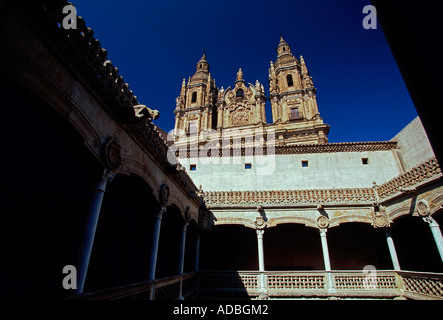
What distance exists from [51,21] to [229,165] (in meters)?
14.9

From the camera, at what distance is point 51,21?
132 inches

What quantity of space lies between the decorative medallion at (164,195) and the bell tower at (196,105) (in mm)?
26345

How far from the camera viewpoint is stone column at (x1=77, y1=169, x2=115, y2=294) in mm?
4125

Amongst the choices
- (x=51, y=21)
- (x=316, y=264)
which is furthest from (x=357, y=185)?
(x=51, y=21)

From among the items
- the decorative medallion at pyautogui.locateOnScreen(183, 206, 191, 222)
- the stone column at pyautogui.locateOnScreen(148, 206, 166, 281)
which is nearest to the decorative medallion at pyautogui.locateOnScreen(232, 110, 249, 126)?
the decorative medallion at pyautogui.locateOnScreen(183, 206, 191, 222)

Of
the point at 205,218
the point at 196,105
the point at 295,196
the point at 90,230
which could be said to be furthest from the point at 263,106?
the point at 90,230

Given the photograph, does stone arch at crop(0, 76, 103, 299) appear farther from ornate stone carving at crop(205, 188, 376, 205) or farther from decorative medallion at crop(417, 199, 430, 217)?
decorative medallion at crop(417, 199, 430, 217)

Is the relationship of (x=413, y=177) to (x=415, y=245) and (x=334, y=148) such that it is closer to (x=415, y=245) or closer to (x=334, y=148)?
(x=415, y=245)

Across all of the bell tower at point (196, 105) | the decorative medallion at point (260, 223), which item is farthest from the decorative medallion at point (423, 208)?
the bell tower at point (196, 105)

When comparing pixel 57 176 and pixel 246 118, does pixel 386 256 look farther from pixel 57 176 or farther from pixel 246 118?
pixel 246 118

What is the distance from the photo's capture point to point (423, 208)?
31.7 ft

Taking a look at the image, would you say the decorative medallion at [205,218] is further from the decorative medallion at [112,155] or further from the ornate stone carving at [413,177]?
the ornate stone carving at [413,177]

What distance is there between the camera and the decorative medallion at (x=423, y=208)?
9531 mm

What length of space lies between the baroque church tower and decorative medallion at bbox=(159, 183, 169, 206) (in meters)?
21.2
